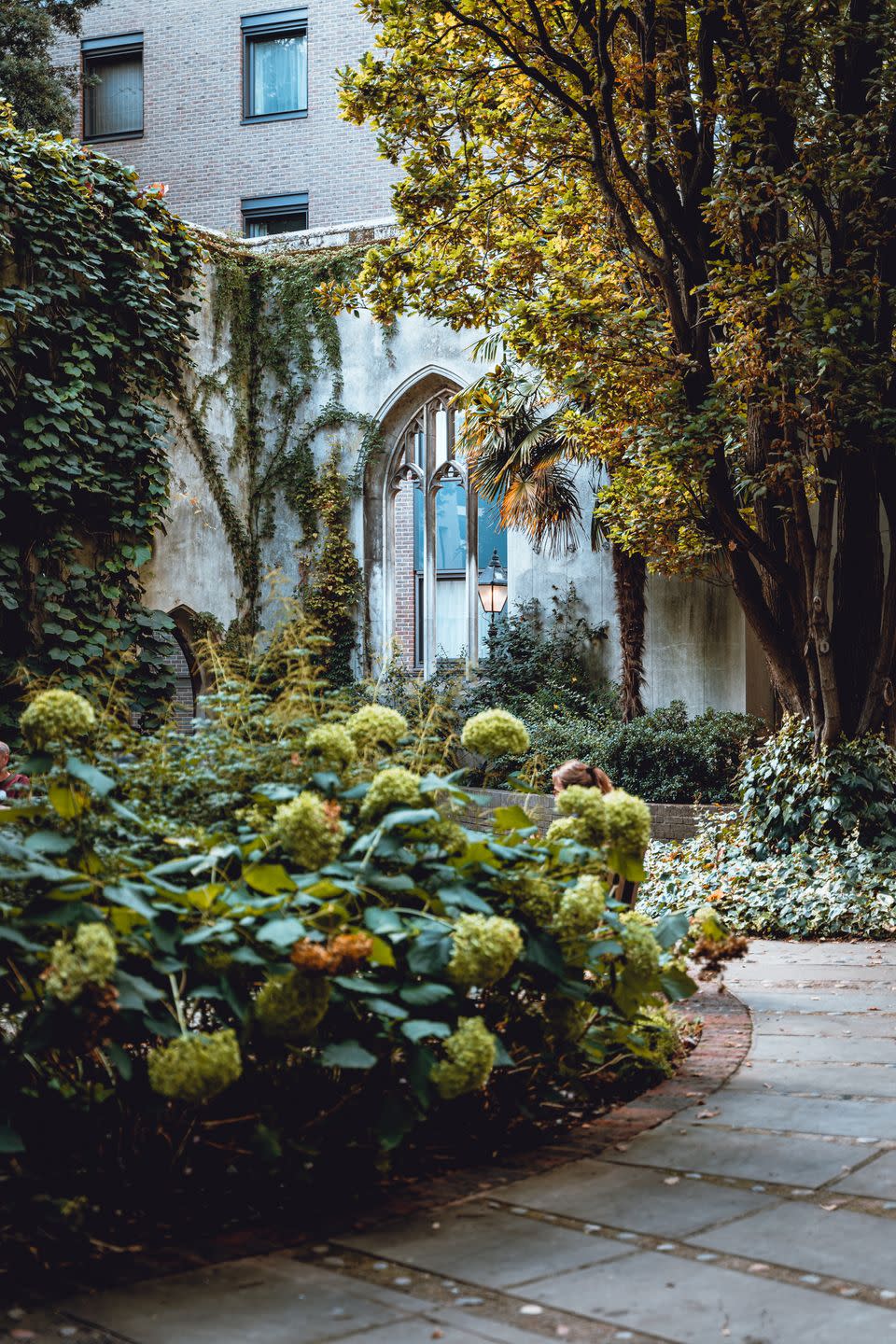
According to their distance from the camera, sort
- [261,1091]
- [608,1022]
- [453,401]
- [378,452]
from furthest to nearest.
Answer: [378,452]
[453,401]
[608,1022]
[261,1091]

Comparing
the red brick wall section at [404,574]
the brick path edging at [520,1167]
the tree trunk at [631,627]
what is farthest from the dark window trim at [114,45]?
the brick path edging at [520,1167]

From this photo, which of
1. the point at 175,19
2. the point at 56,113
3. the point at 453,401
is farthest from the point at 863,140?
the point at 175,19

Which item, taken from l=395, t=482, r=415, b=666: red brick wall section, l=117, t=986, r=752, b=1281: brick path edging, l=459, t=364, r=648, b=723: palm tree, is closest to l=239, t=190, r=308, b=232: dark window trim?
l=395, t=482, r=415, b=666: red brick wall section

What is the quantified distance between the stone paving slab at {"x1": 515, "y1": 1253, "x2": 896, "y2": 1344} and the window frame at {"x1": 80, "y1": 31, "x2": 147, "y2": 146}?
77.8ft

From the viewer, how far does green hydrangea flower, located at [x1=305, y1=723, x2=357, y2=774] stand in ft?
11.8

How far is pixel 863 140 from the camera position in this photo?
8.51m

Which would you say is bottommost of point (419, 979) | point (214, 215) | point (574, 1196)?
point (574, 1196)

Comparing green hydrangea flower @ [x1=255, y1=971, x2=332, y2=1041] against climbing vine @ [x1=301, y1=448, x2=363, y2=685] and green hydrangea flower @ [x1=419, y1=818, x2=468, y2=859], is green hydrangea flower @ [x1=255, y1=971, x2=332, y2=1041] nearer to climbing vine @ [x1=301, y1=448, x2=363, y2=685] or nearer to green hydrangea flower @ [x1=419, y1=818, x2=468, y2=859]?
green hydrangea flower @ [x1=419, y1=818, x2=468, y2=859]

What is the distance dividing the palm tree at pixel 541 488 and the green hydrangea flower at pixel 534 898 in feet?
35.1

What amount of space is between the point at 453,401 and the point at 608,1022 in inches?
365

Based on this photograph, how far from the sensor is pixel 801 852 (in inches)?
362

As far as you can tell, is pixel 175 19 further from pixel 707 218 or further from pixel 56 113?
pixel 707 218

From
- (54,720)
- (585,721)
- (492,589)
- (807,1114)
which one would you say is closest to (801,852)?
(585,721)

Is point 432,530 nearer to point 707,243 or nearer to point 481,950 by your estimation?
point 707,243
